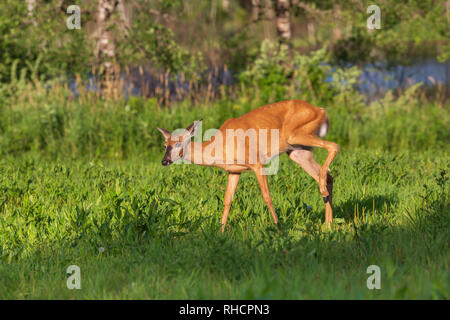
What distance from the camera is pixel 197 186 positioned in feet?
24.0

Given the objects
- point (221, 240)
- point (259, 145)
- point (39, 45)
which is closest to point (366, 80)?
point (39, 45)

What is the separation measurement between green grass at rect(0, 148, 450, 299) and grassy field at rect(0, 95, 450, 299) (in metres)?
0.01

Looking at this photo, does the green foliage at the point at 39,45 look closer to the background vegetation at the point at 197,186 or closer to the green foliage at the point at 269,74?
the background vegetation at the point at 197,186

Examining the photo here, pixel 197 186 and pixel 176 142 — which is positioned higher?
pixel 176 142

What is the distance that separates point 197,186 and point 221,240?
2.87m

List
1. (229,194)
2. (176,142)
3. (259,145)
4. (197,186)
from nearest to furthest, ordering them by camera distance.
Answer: (176,142) < (259,145) < (229,194) < (197,186)

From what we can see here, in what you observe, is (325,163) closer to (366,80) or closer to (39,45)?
(366,80)

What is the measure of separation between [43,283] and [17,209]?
2401 mm

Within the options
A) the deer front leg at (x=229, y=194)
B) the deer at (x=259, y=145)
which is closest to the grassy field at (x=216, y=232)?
the deer front leg at (x=229, y=194)

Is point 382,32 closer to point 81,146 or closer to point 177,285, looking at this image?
point 81,146

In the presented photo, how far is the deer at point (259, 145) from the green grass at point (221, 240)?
0.37 metres

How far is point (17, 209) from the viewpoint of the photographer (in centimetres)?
650

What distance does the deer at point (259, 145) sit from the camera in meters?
5.41

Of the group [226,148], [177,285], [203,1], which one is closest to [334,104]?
[226,148]
